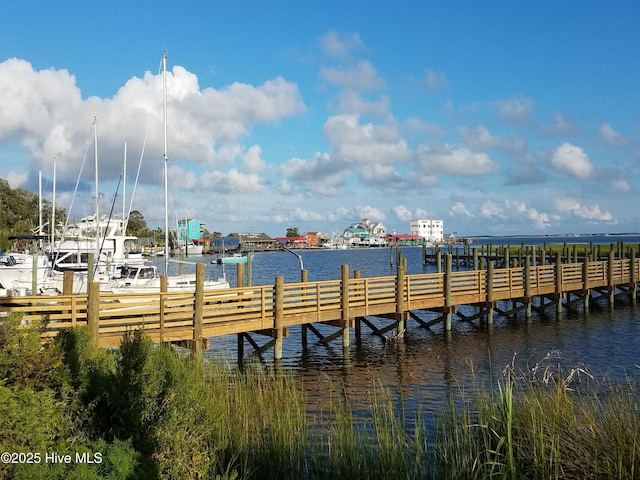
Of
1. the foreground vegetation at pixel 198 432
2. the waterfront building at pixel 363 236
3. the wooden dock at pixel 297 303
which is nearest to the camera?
the foreground vegetation at pixel 198 432

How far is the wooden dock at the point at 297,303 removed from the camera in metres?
13.7

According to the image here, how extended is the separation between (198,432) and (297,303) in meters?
11.2

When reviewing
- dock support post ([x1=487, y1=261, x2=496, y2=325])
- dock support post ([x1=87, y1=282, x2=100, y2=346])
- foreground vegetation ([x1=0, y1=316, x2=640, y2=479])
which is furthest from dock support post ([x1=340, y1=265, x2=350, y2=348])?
foreground vegetation ([x1=0, y1=316, x2=640, y2=479])

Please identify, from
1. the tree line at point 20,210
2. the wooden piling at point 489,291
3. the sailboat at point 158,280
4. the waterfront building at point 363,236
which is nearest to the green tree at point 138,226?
the tree line at point 20,210

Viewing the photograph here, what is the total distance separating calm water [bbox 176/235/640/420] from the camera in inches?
600

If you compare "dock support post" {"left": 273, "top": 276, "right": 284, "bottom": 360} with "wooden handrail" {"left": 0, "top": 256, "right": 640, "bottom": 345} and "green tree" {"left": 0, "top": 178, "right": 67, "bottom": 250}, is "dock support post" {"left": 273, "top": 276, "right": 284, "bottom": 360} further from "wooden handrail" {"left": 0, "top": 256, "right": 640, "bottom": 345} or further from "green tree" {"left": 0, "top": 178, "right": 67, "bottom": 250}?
"green tree" {"left": 0, "top": 178, "right": 67, "bottom": 250}

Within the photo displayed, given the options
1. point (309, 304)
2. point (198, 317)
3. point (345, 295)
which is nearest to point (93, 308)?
point (198, 317)

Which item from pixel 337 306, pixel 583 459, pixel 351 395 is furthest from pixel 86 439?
pixel 337 306

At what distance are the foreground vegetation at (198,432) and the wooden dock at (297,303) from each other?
175 cm

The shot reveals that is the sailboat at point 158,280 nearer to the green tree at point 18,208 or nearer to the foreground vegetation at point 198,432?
the foreground vegetation at point 198,432

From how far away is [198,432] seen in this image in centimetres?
692

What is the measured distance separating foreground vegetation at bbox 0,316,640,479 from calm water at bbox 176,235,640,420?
544 cm

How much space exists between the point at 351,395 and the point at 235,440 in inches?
251

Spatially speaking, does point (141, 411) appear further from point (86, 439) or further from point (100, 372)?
point (100, 372)
